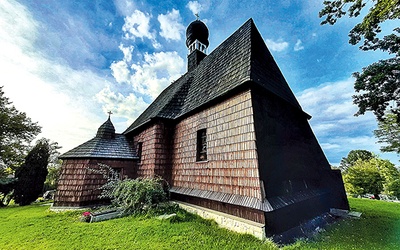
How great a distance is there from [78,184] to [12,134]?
44.2 feet

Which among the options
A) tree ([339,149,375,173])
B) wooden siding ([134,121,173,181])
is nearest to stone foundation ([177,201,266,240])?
wooden siding ([134,121,173,181])

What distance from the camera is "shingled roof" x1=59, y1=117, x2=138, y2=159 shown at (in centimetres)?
958

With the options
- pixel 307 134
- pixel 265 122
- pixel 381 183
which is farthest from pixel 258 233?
pixel 381 183

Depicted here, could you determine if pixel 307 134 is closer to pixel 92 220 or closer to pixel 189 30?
pixel 92 220

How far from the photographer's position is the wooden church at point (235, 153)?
16.7ft

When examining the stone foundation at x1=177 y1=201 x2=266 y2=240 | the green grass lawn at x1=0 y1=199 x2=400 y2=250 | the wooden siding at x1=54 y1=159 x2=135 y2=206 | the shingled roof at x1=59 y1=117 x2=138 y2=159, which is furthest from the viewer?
the shingled roof at x1=59 y1=117 x2=138 y2=159

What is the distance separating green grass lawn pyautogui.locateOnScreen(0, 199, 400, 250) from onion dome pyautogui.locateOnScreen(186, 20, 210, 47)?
13226mm

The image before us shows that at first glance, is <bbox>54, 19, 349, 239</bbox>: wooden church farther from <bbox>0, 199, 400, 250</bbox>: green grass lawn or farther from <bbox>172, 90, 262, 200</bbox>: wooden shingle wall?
<bbox>0, 199, 400, 250</bbox>: green grass lawn

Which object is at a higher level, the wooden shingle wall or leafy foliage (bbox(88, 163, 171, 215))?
the wooden shingle wall

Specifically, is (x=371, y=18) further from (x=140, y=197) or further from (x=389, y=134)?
(x=389, y=134)

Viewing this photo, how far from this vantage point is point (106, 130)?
11.3 meters

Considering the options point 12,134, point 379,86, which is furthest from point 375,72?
point 12,134

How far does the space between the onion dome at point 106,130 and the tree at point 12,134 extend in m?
11.2

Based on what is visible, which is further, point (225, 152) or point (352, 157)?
point (352, 157)
